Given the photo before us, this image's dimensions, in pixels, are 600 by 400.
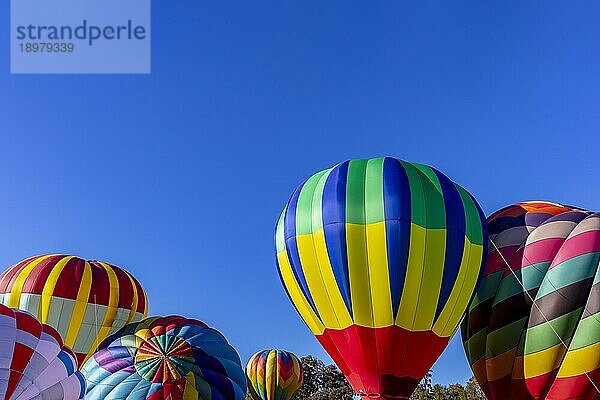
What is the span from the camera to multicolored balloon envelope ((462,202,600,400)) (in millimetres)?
10492

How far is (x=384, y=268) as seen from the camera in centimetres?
984

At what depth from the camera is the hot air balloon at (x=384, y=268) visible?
32.2ft

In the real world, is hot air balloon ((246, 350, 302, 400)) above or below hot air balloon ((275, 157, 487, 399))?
below

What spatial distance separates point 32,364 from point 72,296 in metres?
4.70

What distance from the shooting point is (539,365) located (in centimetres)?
1072

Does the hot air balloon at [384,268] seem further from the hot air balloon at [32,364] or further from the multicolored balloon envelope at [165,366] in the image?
the hot air balloon at [32,364]

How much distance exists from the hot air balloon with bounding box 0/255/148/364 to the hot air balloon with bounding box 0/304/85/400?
3744 millimetres

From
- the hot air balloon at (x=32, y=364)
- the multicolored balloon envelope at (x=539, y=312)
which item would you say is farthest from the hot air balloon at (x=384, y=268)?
the hot air balloon at (x=32, y=364)

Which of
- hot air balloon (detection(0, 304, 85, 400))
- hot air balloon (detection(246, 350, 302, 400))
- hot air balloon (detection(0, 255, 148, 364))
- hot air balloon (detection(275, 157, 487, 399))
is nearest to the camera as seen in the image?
hot air balloon (detection(275, 157, 487, 399))

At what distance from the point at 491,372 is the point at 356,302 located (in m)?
2.84

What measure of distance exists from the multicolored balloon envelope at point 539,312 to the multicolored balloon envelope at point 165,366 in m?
4.42

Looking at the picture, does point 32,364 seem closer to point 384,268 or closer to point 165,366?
point 165,366

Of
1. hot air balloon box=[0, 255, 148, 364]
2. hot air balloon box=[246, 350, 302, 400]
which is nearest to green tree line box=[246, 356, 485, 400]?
hot air balloon box=[246, 350, 302, 400]

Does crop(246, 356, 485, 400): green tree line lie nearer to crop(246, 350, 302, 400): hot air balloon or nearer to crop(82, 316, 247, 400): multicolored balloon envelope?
crop(246, 350, 302, 400): hot air balloon
